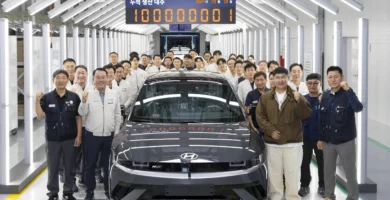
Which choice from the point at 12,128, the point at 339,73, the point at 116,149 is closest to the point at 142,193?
the point at 116,149

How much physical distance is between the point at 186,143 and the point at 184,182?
51 centimetres

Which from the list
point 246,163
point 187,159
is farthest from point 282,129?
point 187,159

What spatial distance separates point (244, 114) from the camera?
808cm

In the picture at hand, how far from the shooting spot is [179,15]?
1507cm

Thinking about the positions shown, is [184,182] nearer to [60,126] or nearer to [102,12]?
[60,126]

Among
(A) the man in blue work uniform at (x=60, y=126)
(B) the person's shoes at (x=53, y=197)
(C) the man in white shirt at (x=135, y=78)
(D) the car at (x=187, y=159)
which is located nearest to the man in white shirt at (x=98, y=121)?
(A) the man in blue work uniform at (x=60, y=126)

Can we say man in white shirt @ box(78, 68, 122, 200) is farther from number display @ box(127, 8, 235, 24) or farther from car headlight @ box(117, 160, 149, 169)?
number display @ box(127, 8, 235, 24)

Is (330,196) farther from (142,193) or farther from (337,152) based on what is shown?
(142,193)

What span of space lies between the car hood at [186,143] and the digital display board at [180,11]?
7721 millimetres

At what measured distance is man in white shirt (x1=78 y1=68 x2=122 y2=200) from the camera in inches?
313

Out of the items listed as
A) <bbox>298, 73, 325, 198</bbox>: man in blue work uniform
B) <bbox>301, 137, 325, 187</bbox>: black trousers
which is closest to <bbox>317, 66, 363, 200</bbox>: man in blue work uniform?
<bbox>298, 73, 325, 198</bbox>: man in blue work uniform

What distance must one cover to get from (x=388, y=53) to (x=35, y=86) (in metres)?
8.47

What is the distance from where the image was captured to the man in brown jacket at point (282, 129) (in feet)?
23.5

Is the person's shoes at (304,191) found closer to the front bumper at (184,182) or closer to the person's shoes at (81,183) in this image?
the front bumper at (184,182)
